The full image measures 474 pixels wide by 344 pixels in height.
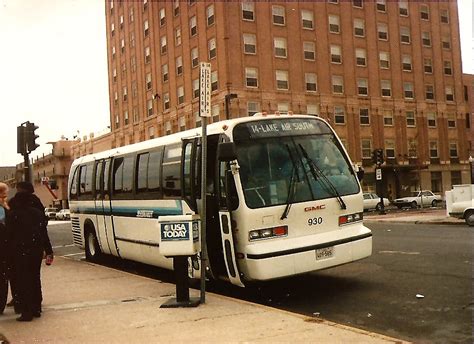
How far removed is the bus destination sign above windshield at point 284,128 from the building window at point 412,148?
1930 inches

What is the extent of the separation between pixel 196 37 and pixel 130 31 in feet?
50.9

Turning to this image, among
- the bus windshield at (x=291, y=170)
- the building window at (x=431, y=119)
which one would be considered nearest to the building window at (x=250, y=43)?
the building window at (x=431, y=119)

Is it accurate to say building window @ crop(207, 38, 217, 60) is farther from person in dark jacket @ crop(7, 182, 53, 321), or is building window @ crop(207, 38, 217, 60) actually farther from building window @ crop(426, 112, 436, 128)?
person in dark jacket @ crop(7, 182, 53, 321)

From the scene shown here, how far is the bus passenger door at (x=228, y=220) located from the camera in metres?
7.91

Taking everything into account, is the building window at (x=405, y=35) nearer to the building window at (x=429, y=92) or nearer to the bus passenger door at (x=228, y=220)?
the building window at (x=429, y=92)

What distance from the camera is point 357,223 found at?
8867mm

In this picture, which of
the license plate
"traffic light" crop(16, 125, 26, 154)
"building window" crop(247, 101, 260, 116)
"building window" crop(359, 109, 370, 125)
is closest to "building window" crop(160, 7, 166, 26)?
"building window" crop(247, 101, 260, 116)

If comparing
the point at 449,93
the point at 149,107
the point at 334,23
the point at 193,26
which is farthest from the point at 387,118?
the point at 149,107

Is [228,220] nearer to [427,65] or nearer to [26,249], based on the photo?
[26,249]

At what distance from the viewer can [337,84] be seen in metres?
51.5

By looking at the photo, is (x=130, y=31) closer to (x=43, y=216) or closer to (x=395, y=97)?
(x=395, y=97)

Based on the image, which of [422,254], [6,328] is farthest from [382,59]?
[6,328]

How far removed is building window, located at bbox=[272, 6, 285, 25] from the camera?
47906 mm

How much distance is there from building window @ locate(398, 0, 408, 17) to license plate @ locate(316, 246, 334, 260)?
173 ft
